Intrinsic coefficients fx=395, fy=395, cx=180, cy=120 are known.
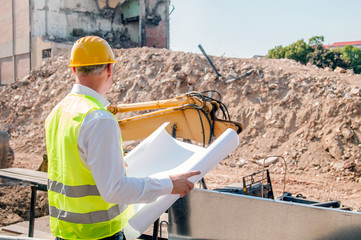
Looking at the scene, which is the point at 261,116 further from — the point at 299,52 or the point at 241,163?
the point at 299,52

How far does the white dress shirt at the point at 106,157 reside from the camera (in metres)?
1.71

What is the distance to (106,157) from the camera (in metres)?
1.71

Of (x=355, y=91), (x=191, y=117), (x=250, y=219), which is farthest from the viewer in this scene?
(x=355, y=91)

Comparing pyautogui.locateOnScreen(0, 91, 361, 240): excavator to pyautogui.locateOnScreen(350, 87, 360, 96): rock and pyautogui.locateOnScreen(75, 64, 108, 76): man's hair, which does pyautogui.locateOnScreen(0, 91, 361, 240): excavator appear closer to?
pyautogui.locateOnScreen(75, 64, 108, 76): man's hair

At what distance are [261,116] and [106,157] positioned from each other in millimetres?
10821

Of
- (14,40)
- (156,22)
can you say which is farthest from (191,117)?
(156,22)

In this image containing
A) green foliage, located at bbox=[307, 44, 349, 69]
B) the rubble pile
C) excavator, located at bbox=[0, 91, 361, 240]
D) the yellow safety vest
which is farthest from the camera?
green foliage, located at bbox=[307, 44, 349, 69]

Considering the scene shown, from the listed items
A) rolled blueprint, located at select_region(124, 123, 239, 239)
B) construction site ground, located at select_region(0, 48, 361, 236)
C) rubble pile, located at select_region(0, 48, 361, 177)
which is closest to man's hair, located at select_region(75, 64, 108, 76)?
rolled blueprint, located at select_region(124, 123, 239, 239)

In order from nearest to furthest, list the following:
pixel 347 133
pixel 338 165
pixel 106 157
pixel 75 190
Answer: pixel 106 157 → pixel 75 190 → pixel 338 165 → pixel 347 133

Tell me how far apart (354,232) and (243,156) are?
8.90m

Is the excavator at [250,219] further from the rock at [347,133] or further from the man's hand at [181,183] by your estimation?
the rock at [347,133]

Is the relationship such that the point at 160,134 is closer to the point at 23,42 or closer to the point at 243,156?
the point at 243,156

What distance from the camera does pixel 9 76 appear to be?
78.9 feet

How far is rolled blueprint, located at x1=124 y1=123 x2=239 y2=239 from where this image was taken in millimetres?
2137
